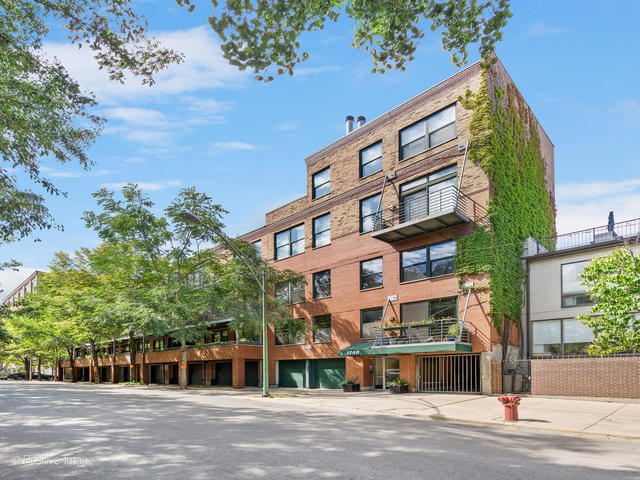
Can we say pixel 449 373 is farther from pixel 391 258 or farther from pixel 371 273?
pixel 371 273

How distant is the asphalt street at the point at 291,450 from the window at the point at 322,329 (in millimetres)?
16288

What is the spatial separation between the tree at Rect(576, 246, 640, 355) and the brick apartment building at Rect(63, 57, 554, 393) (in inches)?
368

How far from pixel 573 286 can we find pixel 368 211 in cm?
1139

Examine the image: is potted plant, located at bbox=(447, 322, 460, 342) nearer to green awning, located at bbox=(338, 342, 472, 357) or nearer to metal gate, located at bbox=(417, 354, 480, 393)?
green awning, located at bbox=(338, 342, 472, 357)

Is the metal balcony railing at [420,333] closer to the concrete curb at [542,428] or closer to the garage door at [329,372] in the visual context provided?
the garage door at [329,372]

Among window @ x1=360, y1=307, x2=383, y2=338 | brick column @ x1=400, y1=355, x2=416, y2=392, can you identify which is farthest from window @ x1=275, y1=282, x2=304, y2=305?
brick column @ x1=400, y1=355, x2=416, y2=392

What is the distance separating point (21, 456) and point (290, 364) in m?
24.9

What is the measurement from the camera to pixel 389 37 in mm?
8758

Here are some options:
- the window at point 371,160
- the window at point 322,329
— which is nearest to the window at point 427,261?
the window at point 371,160

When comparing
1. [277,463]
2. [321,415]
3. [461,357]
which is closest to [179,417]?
[321,415]

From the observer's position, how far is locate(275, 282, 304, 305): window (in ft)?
105

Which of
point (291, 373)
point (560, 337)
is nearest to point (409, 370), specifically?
point (560, 337)

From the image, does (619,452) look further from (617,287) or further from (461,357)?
(461,357)

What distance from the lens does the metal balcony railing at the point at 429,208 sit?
22.8 m
